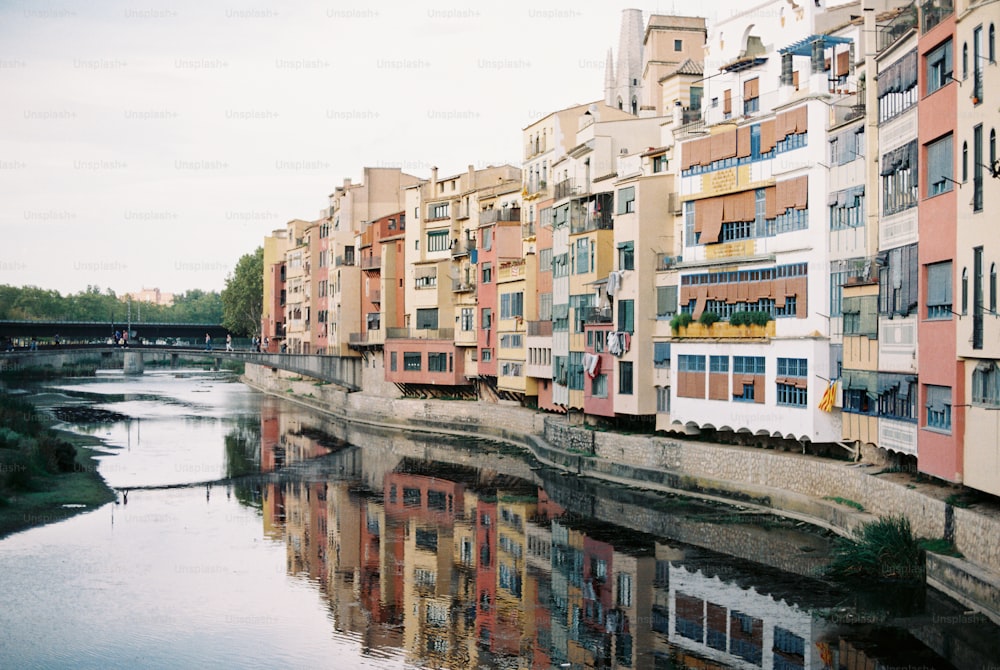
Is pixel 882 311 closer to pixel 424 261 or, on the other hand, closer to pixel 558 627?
pixel 558 627

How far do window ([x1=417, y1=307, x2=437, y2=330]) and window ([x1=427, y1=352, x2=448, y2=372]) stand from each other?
235 cm

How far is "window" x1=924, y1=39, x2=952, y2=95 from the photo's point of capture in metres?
27.0

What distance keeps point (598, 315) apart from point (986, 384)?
76.6 feet

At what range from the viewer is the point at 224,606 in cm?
2844

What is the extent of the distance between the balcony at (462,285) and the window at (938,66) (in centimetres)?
4074

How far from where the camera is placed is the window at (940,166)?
26969 millimetres

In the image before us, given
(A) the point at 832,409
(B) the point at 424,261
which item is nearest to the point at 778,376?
(A) the point at 832,409

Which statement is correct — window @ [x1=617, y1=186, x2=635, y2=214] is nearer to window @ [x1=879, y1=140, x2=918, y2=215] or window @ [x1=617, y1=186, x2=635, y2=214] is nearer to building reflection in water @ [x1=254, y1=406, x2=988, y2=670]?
building reflection in water @ [x1=254, y1=406, x2=988, y2=670]

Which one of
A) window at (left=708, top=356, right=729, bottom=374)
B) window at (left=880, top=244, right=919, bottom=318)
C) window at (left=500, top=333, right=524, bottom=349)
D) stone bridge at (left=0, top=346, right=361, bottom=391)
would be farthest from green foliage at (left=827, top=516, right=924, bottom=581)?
stone bridge at (left=0, top=346, right=361, bottom=391)

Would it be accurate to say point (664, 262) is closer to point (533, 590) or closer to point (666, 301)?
point (666, 301)

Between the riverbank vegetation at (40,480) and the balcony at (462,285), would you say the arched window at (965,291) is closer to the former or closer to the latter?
the riverbank vegetation at (40,480)

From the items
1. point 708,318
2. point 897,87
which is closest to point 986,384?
point 897,87

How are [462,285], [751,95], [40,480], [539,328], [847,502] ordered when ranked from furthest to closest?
1. [462,285]
2. [539,328]
3. [40,480]
4. [751,95]
5. [847,502]

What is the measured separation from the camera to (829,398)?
35.3 m
